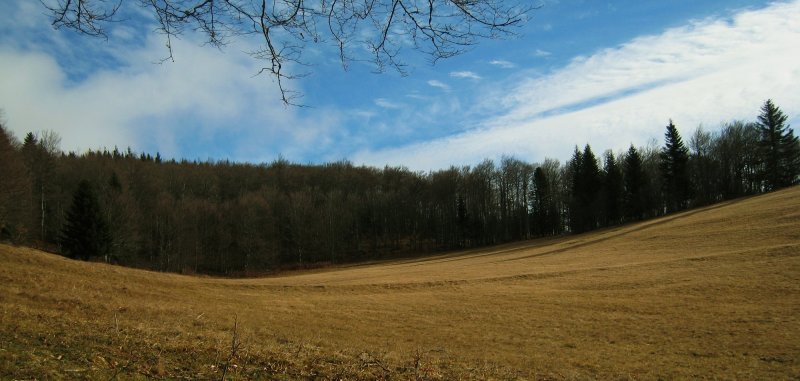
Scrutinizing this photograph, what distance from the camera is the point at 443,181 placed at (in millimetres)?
95250

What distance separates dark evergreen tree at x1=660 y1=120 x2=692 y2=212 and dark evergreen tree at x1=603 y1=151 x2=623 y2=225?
21.9ft

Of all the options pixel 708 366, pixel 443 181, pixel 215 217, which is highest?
pixel 443 181

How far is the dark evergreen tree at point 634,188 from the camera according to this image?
2852 inches

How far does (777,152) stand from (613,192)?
22.4 meters

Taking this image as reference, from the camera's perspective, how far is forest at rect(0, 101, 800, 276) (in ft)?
185

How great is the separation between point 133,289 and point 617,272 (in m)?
28.8

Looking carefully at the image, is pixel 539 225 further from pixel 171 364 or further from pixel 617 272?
pixel 171 364

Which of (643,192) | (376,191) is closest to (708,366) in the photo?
(643,192)

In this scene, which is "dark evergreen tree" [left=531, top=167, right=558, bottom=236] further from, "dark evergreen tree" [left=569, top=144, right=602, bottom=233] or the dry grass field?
the dry grass field

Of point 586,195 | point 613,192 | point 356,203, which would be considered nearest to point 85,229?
point 356,203

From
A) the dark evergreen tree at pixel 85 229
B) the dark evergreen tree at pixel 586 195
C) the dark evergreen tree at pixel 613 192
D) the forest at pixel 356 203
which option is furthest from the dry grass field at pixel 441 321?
the dark evergreen tree at pixel 586 195

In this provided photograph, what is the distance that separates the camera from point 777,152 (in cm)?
6569

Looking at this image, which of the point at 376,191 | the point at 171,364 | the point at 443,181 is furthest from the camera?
the point at 376,191

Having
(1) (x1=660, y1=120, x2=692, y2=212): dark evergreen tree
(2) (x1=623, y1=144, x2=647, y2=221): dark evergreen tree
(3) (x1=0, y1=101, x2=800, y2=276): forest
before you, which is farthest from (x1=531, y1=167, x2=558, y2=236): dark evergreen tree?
(1) (x1=660, y1=120, x2=692, y2=212): dark evergreen tree
